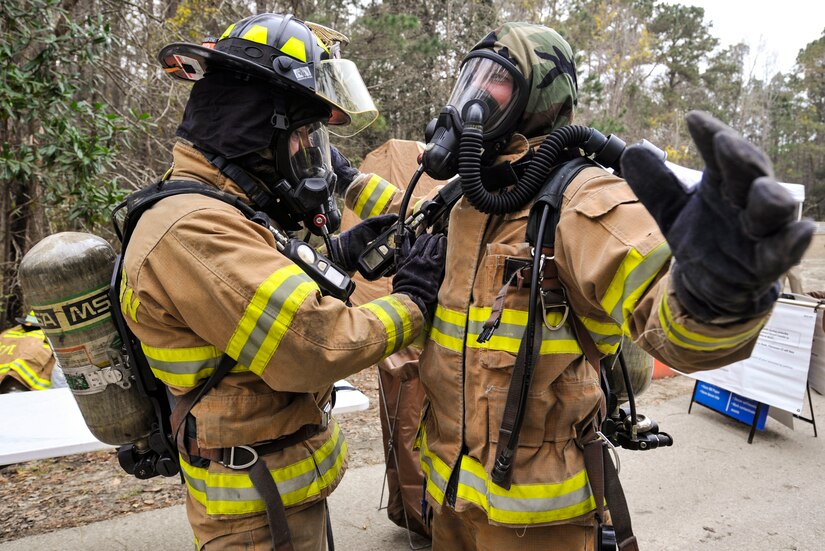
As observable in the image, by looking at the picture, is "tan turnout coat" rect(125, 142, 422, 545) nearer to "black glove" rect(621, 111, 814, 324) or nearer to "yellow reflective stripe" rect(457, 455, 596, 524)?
"yellow reflective stripe" rect(457, 455, 596, 524)

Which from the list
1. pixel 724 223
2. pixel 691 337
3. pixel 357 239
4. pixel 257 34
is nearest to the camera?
pixel 724 223

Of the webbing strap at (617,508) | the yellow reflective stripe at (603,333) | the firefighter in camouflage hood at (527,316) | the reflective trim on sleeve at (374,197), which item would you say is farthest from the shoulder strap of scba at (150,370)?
the webbing strap at (617,508)

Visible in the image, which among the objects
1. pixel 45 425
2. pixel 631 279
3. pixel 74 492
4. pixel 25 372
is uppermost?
pixel 631 279

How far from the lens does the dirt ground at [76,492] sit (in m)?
3.34

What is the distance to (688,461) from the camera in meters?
4.51

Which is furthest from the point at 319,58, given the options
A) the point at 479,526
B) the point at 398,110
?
the point at 398,110

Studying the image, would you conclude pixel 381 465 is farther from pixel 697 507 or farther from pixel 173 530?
pixel 697 507

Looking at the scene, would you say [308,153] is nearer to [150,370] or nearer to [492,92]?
[492,92]

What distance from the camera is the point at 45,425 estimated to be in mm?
3105

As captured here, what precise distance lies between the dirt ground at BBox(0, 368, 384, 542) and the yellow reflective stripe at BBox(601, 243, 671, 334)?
3220mm

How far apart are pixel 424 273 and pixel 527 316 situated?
0.44 meters

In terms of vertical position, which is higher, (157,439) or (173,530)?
(157,439)

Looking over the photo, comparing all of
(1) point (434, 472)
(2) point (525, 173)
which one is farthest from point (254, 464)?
(2) point (525, 173)

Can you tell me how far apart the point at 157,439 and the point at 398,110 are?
982 cm
